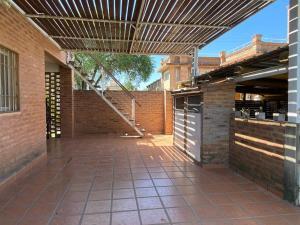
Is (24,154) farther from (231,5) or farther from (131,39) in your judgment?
(231,5)

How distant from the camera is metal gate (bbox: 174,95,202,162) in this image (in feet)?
20.5

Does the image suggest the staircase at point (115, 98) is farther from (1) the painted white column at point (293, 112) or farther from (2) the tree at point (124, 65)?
(1) the painted white column at point (293, 112)

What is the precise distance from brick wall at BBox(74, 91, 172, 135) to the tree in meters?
4.54

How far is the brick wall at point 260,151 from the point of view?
13.4 ft

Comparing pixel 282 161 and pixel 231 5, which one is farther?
pixel 231 5

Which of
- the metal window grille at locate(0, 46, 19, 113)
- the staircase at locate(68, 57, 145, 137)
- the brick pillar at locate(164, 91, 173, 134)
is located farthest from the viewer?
the brick pillar at locate(164, 91, 173, 134)

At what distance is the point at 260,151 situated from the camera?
461 cm

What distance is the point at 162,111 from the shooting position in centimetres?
1223

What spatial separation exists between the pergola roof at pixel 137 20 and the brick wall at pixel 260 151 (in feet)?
7.30

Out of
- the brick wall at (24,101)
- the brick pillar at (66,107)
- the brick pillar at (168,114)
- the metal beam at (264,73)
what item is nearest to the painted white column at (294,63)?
the metal beam at (264,73)

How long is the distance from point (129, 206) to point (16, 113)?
2.90 meters

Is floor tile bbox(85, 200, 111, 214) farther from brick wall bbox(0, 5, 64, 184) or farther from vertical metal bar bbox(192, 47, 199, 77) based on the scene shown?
vertical metal bar bbox(192, 47, 199, 77)


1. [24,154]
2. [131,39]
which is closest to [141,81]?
[131,39]

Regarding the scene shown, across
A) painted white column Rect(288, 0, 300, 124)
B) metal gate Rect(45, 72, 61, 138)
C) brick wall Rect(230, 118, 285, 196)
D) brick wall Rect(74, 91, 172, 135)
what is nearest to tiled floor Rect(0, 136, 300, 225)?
brick wall Rect(230, 118, 285, 196)
